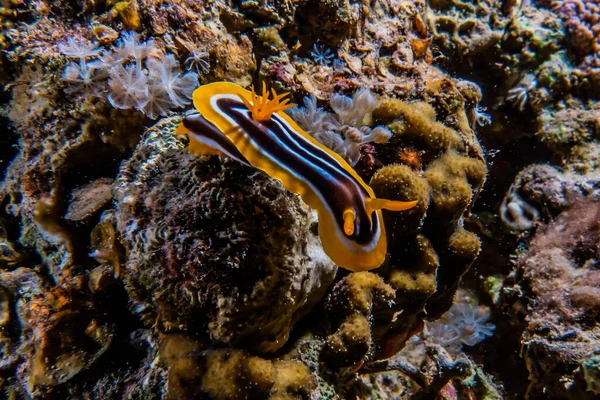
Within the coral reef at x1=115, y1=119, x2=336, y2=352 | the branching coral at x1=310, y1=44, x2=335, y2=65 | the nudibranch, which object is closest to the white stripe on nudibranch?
the nudibranch

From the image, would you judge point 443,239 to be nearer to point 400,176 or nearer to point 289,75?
point 400,176

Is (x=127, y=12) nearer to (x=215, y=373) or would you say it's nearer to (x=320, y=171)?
(x=320, y=171)

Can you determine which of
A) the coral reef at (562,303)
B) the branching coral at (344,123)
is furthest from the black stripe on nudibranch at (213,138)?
the coral reef at (562,303)

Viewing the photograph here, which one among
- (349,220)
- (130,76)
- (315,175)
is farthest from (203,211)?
(130,76)

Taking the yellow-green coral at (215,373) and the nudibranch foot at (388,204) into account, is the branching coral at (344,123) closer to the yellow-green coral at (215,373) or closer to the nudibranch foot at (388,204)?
the nudibranch foot at (388,204)

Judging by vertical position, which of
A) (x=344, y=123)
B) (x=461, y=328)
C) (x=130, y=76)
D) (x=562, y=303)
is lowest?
(x=461, y=328)

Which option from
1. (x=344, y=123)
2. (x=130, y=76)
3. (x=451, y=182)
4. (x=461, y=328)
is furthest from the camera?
(x=461, y=328)
